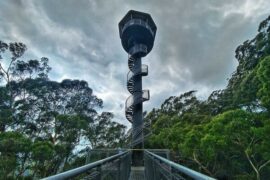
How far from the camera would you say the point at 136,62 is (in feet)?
63.0

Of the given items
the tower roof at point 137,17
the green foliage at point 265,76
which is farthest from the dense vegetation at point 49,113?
the green foliage at point 265,76

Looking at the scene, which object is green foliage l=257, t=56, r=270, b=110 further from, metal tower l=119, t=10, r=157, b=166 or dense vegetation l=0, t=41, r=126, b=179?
dense vegetation l=0, t=41, r=126, b=179

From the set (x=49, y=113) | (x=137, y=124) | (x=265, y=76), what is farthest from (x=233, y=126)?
(x=49, y=113)

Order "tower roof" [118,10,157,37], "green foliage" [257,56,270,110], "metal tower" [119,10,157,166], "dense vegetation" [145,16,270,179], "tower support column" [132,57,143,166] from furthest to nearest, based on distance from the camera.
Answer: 1. "tower roof" [118,10,157,37]
2. "metal tower" [119,10,157,166]
3. "tower support column" [132,57,143,166]
4. "dense vegetation" [145,16,270,179]
5. "green foliage" [257,56,270,110]

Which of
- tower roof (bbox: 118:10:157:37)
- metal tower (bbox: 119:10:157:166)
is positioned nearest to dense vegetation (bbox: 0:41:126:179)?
metal tower (bbox: 119:10:157:166)

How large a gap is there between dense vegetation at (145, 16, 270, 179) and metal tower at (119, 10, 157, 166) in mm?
2812

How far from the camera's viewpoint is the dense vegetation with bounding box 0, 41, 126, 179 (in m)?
19.9

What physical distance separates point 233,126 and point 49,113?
59.7ft

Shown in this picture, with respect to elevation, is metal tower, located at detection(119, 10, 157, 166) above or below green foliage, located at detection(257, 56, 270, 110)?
above

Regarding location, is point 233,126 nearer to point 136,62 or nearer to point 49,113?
point 136,62

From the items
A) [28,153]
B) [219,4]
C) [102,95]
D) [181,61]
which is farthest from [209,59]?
[28,153]

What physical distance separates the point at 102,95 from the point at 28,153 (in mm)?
14571

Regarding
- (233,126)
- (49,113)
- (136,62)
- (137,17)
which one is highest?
(137,17)

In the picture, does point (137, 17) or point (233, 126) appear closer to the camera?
point (233, 126)
